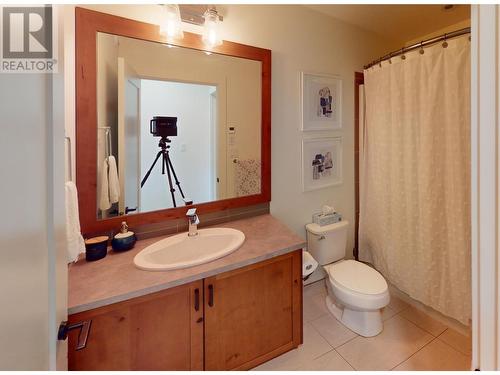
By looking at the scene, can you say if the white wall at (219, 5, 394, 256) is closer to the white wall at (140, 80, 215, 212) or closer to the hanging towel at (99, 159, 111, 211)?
Result: the white wall at (140, 80, 215, 212)

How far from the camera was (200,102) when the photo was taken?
1.55 m

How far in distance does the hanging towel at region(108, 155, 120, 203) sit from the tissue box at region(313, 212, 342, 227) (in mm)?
1522

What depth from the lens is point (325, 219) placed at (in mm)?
2018

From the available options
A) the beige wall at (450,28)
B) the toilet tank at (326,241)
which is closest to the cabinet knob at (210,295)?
the toilet tank at (326,241)

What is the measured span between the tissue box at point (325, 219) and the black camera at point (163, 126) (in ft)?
4.38

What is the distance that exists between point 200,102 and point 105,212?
88 cm

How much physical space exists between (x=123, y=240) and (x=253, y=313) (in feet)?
2.66

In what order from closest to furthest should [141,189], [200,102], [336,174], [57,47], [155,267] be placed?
[57,47] < [155,267] < [141,189] < [200,102] < [336,174]

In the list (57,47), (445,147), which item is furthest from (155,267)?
(445,147)

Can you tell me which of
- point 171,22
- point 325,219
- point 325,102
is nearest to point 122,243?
point 171,22

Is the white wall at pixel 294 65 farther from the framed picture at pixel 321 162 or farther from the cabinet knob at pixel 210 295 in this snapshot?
the cabinet knob at pixel 210 295

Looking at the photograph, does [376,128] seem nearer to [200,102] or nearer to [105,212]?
[200,102]

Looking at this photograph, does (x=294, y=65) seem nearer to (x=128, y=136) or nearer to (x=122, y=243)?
(x=128, y=136)

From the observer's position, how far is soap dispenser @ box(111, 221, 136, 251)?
1249mm
